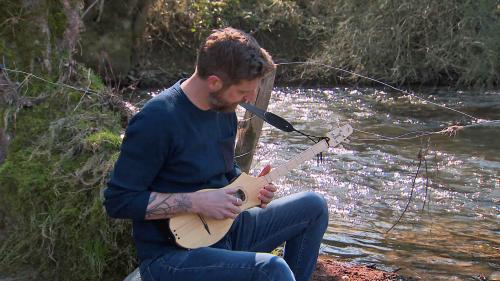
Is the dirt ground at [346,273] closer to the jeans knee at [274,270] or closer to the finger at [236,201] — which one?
the finger at [236,201]

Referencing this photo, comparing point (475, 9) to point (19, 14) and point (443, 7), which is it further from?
point (19, 14)

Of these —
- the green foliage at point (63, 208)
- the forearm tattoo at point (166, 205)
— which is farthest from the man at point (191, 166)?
the green foliage at point (63, 208)

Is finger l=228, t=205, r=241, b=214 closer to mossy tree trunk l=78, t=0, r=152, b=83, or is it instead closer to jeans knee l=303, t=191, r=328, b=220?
jeans knee l=303, t=191, r=328, b=220

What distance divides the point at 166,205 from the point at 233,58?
0.60m

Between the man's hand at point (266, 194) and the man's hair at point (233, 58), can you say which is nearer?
the man's hair at point (233, 58)

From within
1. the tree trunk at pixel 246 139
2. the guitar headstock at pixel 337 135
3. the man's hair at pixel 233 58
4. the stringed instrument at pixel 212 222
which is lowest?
the tree trunk at pixel 246 139

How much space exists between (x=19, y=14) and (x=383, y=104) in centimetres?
812

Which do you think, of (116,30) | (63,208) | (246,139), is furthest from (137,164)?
(116,30)

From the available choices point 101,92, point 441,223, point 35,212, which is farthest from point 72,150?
point 441,223

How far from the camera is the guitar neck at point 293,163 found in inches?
128

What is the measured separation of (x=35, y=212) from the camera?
148 inches

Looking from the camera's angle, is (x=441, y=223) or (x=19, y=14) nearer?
(x=19, y=14)

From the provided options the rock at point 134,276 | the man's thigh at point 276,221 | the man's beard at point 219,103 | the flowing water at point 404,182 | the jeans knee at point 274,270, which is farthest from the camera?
the flowing water at point 404,182

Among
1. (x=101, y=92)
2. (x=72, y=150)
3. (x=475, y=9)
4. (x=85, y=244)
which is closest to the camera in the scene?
(x=85, y=244)
